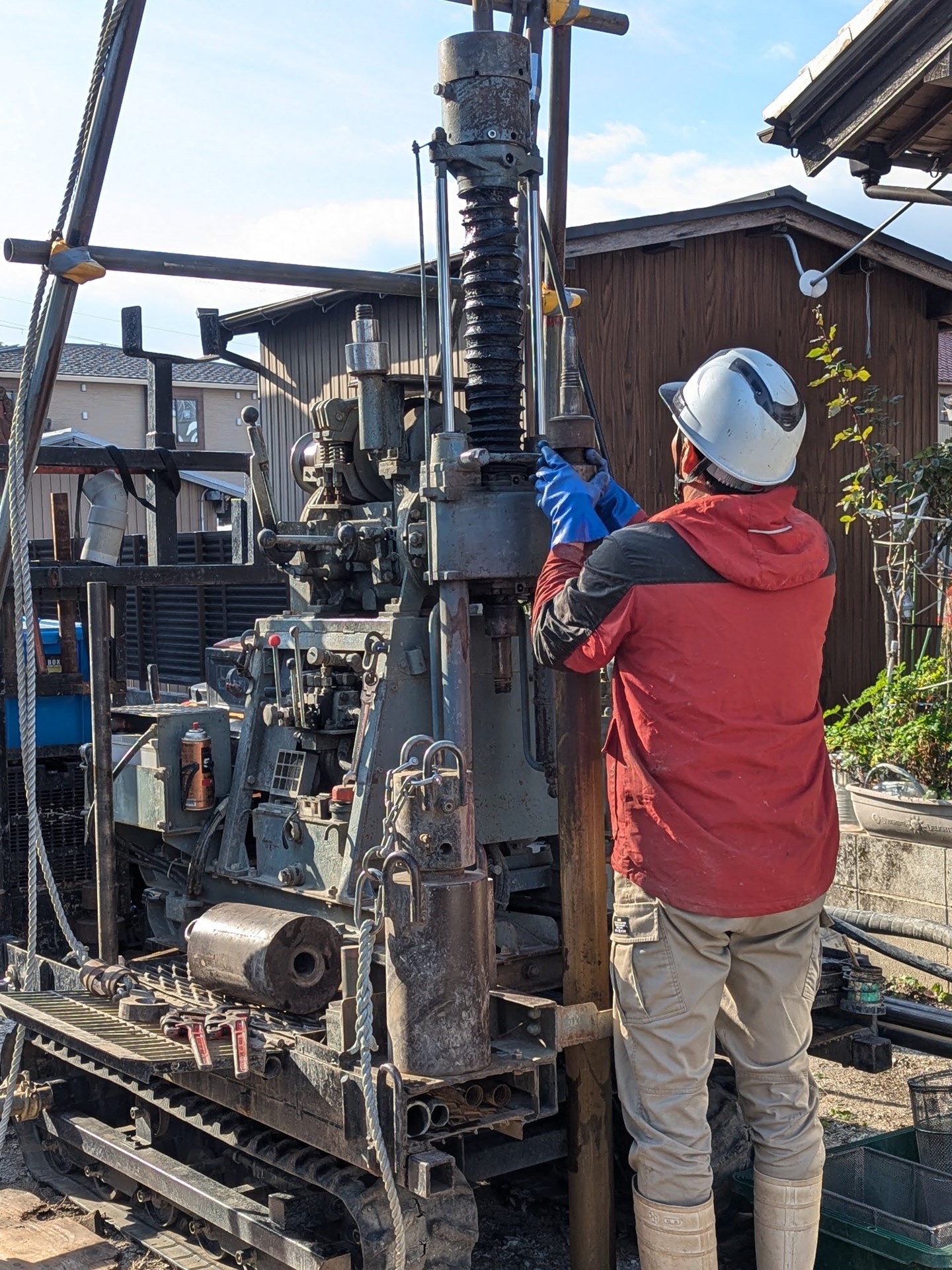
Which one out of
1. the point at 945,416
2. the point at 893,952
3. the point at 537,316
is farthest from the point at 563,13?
the point at 945,416

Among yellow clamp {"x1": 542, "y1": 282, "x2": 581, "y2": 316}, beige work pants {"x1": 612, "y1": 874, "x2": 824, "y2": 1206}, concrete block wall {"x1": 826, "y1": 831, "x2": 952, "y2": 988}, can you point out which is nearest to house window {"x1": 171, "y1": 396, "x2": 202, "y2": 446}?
concrete block wall {"x1": 826, "y1": 831, "x2": 952, "y2": 988}

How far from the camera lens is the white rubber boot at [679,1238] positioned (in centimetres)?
382

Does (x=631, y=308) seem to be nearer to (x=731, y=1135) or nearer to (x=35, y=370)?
(x=35, y=370)

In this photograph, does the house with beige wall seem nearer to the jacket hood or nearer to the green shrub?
the green shrub

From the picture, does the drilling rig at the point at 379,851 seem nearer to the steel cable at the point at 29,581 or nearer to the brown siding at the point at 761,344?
the steel cable at the point at 29,581

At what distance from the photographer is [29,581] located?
5156 mm

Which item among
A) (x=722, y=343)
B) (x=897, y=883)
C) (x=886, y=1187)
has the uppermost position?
(x=722, y=343)

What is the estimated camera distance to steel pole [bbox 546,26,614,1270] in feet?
14.3

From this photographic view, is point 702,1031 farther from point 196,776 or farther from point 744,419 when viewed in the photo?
point 196,776

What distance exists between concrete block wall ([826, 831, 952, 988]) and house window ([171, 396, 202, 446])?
27456 mm

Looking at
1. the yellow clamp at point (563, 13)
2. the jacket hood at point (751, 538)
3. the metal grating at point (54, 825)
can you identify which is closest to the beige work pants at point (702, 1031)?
the jacket hood at point (751, 538)

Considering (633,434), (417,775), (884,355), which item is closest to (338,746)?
(417,775)

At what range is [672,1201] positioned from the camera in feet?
12.6

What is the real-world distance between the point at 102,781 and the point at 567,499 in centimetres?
222
